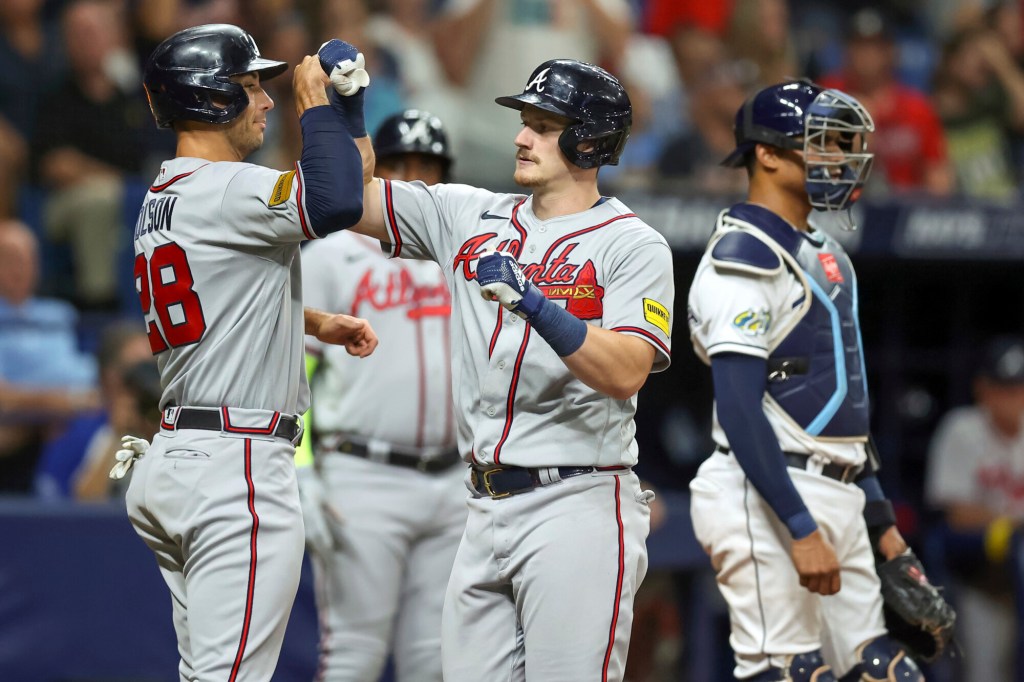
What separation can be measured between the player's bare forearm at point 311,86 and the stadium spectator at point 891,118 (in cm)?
562

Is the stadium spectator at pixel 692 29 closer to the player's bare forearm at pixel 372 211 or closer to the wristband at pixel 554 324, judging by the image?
the player's bare forearm at pixel 372 211

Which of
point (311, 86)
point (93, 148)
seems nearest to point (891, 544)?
point (311, 86)

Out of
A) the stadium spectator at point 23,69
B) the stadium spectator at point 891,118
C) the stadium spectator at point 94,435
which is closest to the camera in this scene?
the stadium spectator at point 94,435

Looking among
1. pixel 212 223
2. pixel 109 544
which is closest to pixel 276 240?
pixel 212 223

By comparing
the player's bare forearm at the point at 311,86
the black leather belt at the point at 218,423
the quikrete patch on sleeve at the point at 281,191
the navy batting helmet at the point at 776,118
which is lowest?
the black leather belt at the point at 218,423

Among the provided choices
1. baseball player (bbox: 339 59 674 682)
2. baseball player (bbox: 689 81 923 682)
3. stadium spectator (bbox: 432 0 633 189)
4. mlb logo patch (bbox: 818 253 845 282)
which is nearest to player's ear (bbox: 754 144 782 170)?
baseball player (bbox: 689 81 923 682)

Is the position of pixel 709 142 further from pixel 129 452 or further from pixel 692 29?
pixel 129 452

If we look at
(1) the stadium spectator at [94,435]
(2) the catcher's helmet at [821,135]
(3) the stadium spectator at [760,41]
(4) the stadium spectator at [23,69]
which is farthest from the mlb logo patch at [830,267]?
(4) the stadium spectator at [23,69]

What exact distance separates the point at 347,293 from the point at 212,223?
56.9 inches

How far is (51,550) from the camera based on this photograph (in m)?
5.43

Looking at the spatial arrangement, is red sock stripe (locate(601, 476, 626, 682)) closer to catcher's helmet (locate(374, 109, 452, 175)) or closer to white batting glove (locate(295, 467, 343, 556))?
white batting glove (locate(295, 467, 343, 556))

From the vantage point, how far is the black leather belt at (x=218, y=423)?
3148mm

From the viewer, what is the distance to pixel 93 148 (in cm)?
743

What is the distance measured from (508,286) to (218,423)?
0.78 meters
